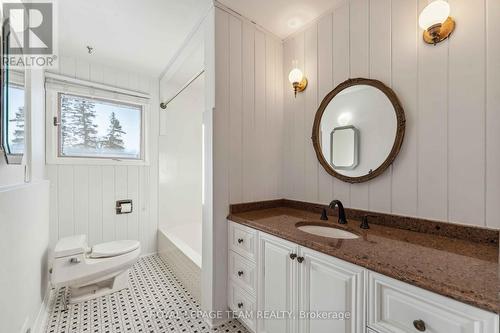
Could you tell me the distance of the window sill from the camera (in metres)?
2.19

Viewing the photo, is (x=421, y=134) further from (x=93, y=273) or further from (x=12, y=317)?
(x=93, y=273)

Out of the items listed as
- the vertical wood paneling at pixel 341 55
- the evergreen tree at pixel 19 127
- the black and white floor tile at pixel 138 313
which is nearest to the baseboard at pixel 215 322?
the black and white floor tile at pixel 138 313

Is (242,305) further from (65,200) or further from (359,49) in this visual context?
(65,200)

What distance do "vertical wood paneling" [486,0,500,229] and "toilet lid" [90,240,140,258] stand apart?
2540 millimetres

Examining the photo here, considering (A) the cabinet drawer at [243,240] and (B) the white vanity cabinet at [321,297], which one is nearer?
(B) the white vanity cabinet at [321,297]

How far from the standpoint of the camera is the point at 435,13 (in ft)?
3.44

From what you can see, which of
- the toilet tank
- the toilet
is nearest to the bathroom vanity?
the toilet

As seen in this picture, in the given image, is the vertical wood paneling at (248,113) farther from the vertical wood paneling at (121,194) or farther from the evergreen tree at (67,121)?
the evergreen tree at (67,121)

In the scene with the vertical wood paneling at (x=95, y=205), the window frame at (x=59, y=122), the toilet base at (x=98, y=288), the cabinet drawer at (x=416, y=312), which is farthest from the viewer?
the vertical wood paneling at (x=95, y=205)

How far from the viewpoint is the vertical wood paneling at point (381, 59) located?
131cm

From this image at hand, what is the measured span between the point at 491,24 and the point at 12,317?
2700 mm

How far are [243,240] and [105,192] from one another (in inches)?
76.1

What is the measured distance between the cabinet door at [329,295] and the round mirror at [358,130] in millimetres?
699

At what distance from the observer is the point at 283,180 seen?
1.98 metres
